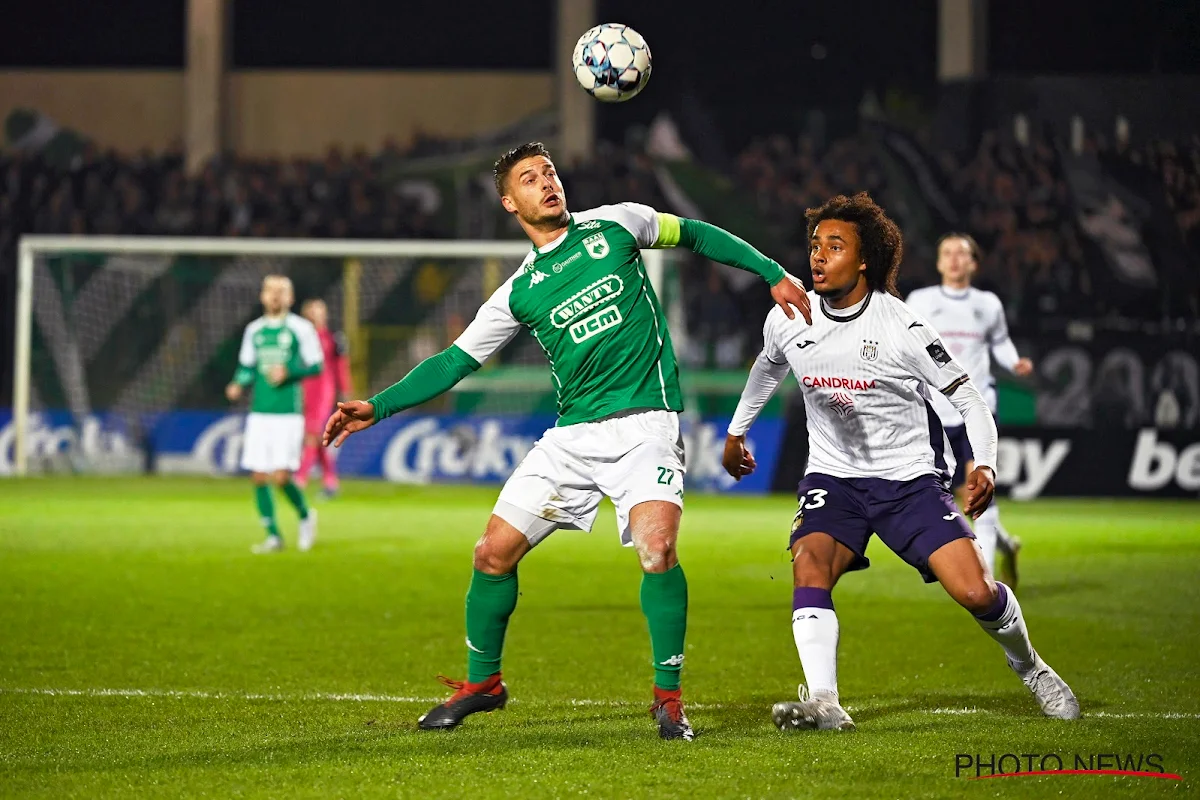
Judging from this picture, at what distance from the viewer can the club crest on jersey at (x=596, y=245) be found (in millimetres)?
6070

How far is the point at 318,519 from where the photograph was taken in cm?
1633

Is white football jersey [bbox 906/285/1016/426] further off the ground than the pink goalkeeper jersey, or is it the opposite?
white football jersey [bbox 906/285/1016/426]

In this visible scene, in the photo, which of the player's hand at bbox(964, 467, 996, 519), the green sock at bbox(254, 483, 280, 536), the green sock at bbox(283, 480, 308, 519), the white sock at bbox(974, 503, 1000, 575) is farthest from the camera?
the green sock at bbox(283, 480, 308, 519)

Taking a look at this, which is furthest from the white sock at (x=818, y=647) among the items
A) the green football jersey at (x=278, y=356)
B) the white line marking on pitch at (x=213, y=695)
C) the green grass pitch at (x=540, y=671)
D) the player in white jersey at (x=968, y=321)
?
the green football jersey at (x=278, y=356)

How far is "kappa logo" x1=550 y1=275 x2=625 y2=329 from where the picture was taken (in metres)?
6.02

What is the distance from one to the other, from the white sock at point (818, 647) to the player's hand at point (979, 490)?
0.66 metres

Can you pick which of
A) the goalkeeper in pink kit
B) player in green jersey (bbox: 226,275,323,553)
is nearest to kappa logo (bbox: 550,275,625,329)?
player in green jersey (bbox: 226,275,323,553)

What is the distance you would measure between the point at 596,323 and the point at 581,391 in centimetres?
26

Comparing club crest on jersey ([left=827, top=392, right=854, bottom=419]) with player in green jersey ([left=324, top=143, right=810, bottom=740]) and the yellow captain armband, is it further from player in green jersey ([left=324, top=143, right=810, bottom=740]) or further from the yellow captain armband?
the yellow captain armband

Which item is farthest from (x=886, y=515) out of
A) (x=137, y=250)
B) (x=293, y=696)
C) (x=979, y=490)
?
(x=137, y=250)

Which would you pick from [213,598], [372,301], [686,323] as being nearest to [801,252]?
[686,323]

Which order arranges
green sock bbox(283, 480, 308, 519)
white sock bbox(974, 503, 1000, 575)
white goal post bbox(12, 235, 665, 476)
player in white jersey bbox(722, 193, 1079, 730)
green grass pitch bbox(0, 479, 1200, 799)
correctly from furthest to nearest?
white goal post bbox(12, 235, 665, 476)
green sock bbox(283, 480, 308, 519)
white sock bbox(974, 503, 1000, 575)
player in white jersey bbox(722, 193, 1079, 730)
green grass pitch bbox(0, 479, 1200, 799)

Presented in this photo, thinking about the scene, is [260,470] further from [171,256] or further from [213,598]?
[171,256]

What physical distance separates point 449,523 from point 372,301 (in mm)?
8455
